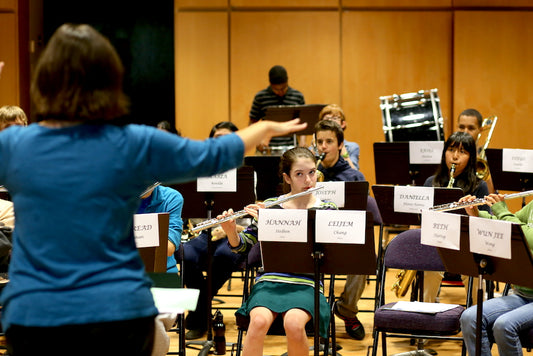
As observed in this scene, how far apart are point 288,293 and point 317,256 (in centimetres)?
43

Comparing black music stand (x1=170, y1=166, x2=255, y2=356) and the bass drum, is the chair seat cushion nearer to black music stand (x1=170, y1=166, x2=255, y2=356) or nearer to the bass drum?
black music stand (x1=170, y1=166, x2=255, y2=356)

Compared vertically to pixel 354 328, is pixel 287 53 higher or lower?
higher

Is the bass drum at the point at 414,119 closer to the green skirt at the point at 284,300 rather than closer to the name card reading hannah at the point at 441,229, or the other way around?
the green skirt at the point at 284,300

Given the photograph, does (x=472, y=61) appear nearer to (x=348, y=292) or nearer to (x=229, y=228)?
(x=348, y=292)

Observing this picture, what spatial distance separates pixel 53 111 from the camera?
1.51 meters

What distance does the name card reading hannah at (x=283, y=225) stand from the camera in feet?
10.3

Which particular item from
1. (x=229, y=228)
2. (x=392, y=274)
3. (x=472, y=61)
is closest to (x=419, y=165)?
(x=392, y=274)

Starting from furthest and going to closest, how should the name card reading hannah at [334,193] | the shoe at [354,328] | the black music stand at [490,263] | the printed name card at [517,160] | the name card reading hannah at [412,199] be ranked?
the printed name card at [517,160], the shoe at [354,328], the name card reading hannah at [334,193], the name card reading hannah at [412,199], the black music stand at [490,263]

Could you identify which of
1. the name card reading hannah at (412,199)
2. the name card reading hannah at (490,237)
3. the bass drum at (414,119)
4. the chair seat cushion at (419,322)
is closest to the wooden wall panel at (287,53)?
the bass drum at (414,119)

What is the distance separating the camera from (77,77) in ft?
4.89

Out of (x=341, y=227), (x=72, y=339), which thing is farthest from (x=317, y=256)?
(x=72, y=339)

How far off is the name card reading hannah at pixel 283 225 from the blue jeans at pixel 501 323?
0.85m

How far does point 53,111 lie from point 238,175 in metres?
2.77

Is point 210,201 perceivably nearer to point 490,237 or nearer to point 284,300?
point 284,300
